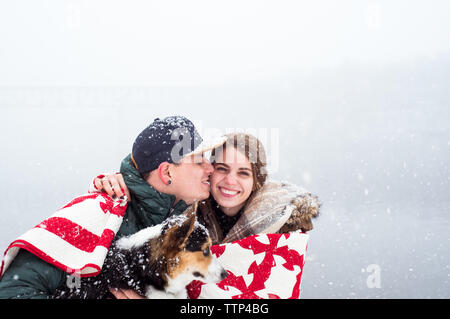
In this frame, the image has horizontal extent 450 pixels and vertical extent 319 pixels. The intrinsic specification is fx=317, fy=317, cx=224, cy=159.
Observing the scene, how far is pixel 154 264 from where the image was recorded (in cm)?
217

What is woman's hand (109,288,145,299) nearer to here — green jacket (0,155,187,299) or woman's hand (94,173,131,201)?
green jacket (0,155,187,299)

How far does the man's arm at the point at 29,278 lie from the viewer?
5.61ft

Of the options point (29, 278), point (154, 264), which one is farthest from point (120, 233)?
point (29, 278)

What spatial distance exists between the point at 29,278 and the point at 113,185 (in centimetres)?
84

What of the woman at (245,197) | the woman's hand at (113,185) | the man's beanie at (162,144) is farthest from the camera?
the woman at (245,197)

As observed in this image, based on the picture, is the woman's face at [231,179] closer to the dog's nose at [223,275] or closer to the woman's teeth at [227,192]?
the woman's teeth at [227,192]

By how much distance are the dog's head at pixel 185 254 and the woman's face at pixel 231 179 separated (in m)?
0.87

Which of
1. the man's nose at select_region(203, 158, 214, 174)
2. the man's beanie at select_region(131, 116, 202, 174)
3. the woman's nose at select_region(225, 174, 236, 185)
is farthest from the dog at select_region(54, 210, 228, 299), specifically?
the woman's nose at select_region(225, 174, 236, 185)

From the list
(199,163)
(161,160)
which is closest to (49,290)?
(161,160)

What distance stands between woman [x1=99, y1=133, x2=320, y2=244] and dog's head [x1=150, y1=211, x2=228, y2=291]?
1.99 feet

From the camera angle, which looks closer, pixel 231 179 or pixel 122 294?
pixel 122 294

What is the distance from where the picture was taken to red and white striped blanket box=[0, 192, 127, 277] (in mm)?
1823

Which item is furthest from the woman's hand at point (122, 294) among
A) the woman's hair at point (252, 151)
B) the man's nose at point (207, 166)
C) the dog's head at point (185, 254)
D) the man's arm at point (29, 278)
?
the woman's hair at point (252, 151)

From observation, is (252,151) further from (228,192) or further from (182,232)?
(182,232)
